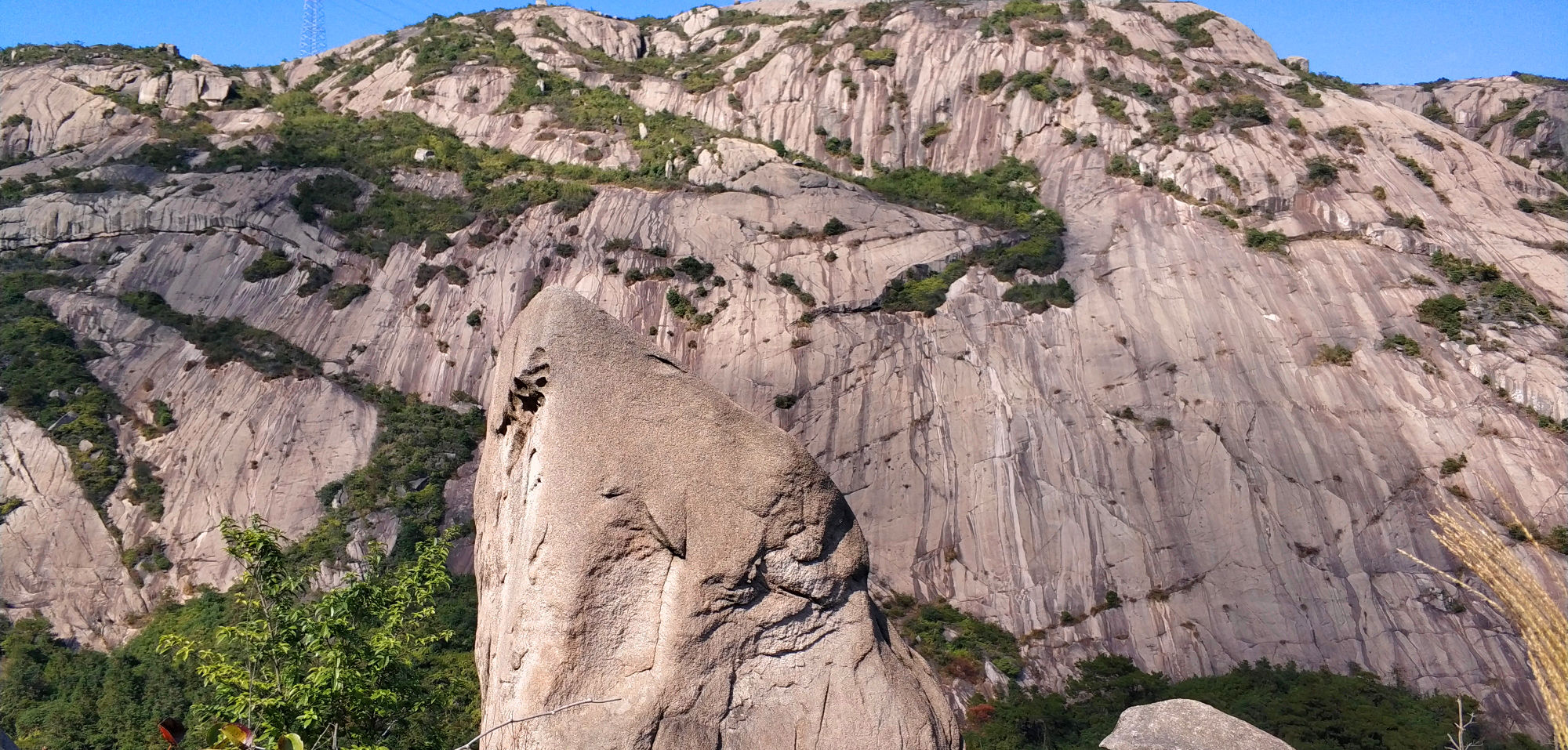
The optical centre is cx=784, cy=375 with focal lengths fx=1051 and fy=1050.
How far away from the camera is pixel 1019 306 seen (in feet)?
131

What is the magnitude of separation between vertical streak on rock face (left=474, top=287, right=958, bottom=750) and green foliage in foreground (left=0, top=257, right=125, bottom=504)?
33948 mm

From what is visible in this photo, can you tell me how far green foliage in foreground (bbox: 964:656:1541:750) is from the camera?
23484mm

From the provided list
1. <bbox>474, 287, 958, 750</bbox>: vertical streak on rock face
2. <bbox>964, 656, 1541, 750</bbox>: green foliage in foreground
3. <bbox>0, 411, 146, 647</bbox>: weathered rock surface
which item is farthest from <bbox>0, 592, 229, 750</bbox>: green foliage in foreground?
<bbox>474, 287, 958, 750</bbox>: vertical streak on rock face

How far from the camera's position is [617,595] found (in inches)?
275

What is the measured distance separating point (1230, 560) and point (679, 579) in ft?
94.8

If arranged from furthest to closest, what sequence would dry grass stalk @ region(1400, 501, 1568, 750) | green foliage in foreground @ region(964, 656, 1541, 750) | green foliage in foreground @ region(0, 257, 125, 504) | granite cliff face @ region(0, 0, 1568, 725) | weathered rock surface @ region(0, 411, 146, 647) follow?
green foliage in foreground @ region(0, 257, 125, 504) → granite cliff face @ region(0, 0, 1568, 725) → weathered rock surface @ region(0, 411, 146, 647) → green foliage in foreground @ region(964, 656, 1541, 750) → dry grass stalk @ region(1400, 501, 1568, 750)

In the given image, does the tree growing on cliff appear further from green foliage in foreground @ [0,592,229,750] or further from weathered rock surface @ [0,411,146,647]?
weathered rock surface @ [0,411,146,647]

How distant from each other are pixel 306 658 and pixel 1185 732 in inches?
394

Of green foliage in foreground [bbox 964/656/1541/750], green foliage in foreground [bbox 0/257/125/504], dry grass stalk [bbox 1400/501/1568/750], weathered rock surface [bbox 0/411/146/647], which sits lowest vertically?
dry grass stalk [bbox 1400/501/1568/750]

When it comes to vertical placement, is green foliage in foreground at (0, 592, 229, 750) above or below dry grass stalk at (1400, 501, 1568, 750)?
above

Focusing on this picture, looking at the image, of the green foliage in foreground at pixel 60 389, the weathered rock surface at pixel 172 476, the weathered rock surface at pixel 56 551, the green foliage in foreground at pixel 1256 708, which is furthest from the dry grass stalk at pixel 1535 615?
the green foliage in foreground at pixel 60 389

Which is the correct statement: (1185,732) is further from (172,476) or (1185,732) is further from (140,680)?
(172,476)

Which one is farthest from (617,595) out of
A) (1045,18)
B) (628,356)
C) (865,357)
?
(1045,18)

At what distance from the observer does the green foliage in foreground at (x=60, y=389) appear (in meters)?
35.0
